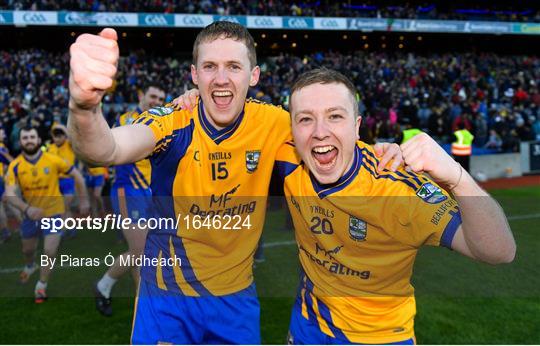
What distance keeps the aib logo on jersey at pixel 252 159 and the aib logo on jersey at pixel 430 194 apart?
990mm

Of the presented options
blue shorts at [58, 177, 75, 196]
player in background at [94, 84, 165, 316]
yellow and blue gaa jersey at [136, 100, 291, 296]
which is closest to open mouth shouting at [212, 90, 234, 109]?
yellow and blue gaa jersey at [136, 100, 291, 296]

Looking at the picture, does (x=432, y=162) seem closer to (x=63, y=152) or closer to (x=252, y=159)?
(x=252, y=159)

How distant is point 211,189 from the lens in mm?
2881

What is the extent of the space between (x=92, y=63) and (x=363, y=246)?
1630 mm

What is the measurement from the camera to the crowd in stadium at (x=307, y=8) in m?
28.2

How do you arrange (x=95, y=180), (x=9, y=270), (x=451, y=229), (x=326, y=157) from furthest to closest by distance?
(x=95, y=180) → (x=9, y=270) → (x=326, y=157) → (x=451, y=229)

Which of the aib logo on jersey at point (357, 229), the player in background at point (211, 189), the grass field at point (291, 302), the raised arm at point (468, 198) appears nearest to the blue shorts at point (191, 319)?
the player in background at point (211, 189)

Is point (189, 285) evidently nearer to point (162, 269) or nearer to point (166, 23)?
point (162, 269)

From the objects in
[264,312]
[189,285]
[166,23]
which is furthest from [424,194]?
[166,23]

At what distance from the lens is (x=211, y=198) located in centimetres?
290

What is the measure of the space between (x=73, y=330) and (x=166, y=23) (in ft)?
87.0

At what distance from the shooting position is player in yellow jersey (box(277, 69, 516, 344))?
8.17 feet

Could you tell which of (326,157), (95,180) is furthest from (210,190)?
(95,180)

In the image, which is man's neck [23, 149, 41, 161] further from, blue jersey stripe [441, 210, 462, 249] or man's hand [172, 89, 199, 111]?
blue jersey stripe [441, 210, 462, 249]
